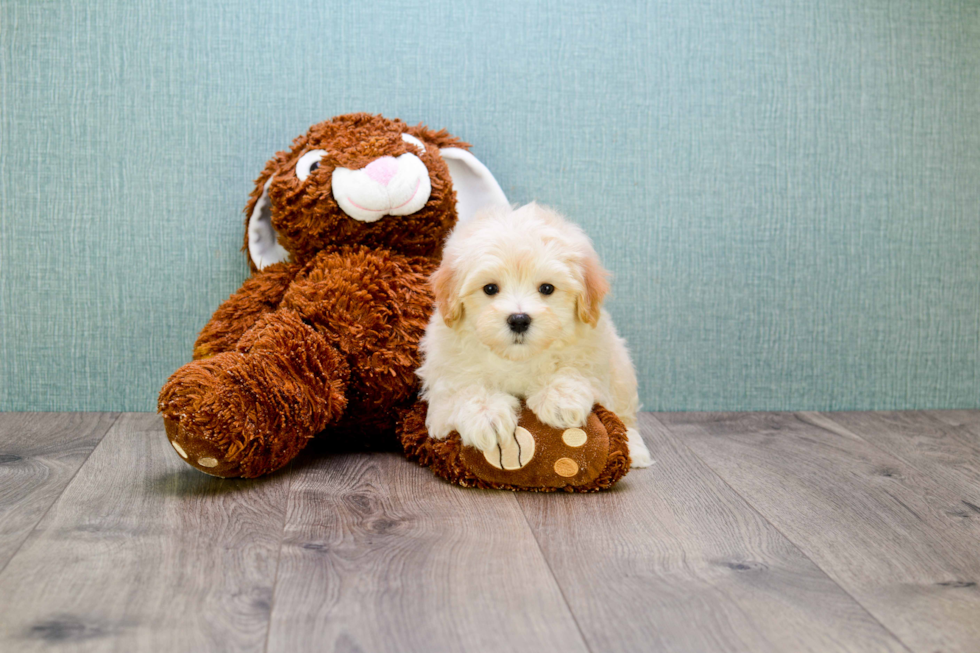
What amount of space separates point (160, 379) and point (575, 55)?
121 centimetres

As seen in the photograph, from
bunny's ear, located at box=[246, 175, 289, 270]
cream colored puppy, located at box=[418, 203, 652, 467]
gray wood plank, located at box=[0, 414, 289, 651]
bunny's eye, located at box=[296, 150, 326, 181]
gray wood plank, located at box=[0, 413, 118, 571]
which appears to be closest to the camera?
gray wood plank, located at box=[0, 414, 289, 651]

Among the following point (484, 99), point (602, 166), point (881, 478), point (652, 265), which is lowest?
point (881, 478)

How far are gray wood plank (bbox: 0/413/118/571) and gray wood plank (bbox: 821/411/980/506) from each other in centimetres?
146

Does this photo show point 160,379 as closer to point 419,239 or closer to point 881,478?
point 419,239

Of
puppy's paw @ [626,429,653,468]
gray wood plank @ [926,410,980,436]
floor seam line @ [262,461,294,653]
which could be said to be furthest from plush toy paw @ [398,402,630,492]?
gray wood plank @ [926,410,980,436]

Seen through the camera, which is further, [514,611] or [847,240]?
[847,240]

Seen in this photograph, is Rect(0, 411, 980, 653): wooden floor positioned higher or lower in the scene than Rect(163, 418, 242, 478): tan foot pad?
lower

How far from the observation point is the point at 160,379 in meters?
1.98

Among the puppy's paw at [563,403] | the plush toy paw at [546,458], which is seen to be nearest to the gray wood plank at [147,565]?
the plush toy paw at [546,458]

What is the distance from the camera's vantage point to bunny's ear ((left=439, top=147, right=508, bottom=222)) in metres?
1.84

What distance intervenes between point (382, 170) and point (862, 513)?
1043 millimetres

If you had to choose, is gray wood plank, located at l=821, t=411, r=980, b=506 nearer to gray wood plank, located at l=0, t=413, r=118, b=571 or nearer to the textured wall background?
the textured wall background

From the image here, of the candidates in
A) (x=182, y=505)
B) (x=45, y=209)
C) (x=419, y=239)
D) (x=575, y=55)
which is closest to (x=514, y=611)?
(x=182, y=505)

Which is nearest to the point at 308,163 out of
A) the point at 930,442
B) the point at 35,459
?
the point at 35,459
